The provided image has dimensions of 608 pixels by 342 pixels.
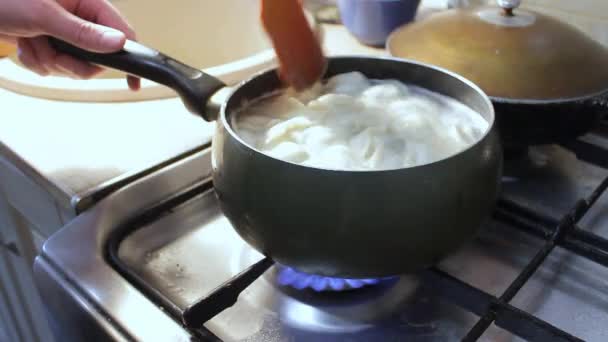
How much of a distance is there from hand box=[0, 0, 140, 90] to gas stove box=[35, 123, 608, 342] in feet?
0.44

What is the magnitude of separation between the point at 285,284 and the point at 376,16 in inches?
18.6

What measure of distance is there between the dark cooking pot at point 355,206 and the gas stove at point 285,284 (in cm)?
6

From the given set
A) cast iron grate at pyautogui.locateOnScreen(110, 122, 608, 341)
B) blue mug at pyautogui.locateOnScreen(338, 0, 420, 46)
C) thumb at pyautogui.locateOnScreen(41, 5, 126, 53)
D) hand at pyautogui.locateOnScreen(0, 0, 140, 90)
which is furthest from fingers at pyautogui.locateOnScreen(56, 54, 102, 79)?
blue mug at pyautogui.locateOnScreen(338, 0, 420, 46)

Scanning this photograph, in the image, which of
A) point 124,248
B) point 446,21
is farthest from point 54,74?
point 446,21

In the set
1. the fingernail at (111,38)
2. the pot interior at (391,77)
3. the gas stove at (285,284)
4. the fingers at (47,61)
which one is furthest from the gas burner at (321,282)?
the fingers at (47,61)

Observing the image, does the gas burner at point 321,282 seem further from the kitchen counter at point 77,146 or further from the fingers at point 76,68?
the fingers at point 76,68

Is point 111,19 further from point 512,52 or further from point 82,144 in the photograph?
point 512,52

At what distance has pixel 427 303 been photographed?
1.41 feet

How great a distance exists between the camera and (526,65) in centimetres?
53

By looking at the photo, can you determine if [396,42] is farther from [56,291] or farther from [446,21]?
[56,291]

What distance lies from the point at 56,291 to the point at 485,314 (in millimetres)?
316

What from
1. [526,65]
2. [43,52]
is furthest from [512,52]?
[43,52]

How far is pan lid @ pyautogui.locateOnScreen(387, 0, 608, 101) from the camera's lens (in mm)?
514

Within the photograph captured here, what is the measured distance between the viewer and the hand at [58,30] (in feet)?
1.70
